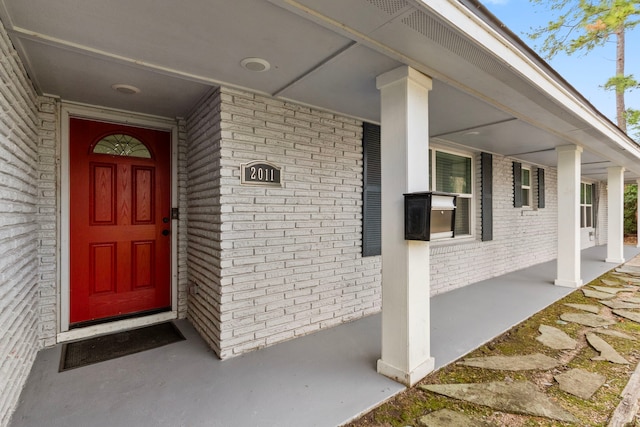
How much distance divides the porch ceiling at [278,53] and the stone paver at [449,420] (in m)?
2.30

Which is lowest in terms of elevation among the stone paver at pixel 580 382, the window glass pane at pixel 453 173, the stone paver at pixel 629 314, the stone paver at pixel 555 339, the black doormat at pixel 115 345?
the stone paver at pixel 580 382

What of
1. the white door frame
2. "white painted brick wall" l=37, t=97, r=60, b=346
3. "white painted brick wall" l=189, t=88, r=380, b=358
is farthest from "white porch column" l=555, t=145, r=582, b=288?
"white painted brick wall" l=37, t=97, r=60, b=346

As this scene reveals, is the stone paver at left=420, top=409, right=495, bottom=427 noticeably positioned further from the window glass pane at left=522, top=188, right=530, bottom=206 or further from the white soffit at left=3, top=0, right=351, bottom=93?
the window glass pane at left=522, top=188, right=530, bottom=206

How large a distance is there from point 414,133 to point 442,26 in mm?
690

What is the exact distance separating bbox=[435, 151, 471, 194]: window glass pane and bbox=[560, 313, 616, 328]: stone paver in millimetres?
2277

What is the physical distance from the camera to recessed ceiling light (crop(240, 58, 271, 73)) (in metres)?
2.15

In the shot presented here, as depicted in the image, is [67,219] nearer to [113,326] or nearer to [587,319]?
[113,326]

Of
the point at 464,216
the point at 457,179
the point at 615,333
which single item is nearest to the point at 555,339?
the point at 615,333

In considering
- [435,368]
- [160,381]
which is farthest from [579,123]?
[160,381]

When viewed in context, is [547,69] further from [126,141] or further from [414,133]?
[126,141]

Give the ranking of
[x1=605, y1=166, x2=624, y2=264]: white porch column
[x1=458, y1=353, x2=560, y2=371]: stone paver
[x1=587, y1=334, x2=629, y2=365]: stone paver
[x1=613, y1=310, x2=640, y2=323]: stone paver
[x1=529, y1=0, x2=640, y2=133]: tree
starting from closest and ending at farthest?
[x1=458, y1=353, x2=560, y2=371]: stone paver
[x1=587, y1=334, x2=629, y2=365]: stone paver
[x1=613, y1=310, x2=640, y2=323]: stone paver
[x1=605, y1=166, x2=624, y2=264]: white porch column
[x1=529, y1=0, x2=640, y2=133]: tree

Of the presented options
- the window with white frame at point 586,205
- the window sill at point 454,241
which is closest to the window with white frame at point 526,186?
the window sill at point 454,241

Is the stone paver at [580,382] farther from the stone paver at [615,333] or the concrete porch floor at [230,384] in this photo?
the stone paver at [615,333]

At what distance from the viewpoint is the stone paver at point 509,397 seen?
6.31 ft
